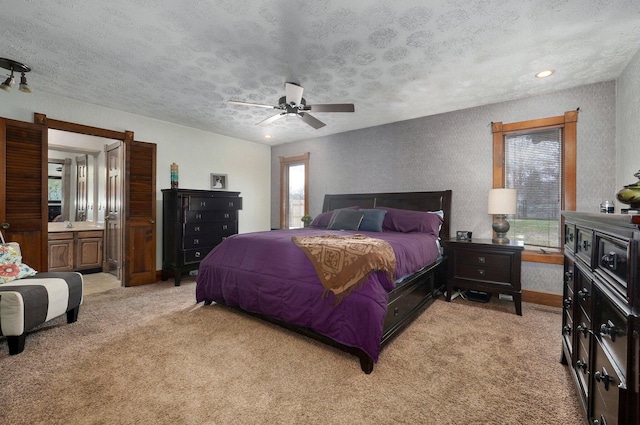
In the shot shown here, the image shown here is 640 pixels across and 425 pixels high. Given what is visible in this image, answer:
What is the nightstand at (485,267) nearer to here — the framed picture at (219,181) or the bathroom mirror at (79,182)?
the framed picture at (219,181)

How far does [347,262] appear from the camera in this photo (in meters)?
2.17

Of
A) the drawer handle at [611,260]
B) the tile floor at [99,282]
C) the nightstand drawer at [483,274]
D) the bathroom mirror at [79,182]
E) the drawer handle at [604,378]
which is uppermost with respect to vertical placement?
the bathroom mirror at [79,182]

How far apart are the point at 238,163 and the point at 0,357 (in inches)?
169

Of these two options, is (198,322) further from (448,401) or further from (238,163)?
(238,163)

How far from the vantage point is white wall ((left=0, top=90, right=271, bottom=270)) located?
3547 millimetres

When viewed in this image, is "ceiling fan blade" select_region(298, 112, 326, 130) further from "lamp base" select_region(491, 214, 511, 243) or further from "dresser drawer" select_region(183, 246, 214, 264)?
"dresser drawer" select_region(183, 246, 214, 264)

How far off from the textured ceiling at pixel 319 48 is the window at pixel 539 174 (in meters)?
0.47

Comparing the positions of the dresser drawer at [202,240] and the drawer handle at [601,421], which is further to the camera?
the dresser drawer at [202,240]

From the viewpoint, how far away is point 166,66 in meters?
2.86

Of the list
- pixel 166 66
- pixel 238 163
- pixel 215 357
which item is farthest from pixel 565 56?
pixel 238 163

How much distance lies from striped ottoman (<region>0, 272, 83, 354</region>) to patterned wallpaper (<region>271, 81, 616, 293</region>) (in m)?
3.86

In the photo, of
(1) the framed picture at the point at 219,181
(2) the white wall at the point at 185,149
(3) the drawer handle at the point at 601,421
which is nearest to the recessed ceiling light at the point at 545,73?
(3) the drawer handle at the point at 601,421

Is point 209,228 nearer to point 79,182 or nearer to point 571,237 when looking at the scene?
point 79,182

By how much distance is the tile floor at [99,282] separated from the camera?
4.07 meters
